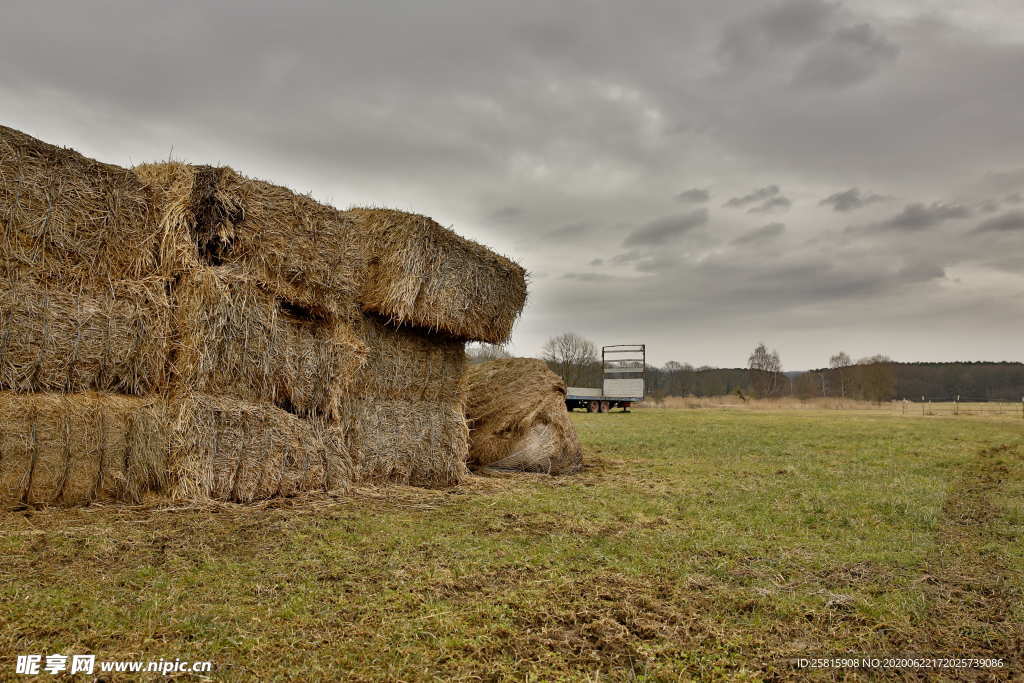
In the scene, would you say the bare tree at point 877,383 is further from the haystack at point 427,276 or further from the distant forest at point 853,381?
the haystack at point 427,276

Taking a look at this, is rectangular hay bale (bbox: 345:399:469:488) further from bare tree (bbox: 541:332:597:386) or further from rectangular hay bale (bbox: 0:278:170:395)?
bare tree (bbox: 541:332:597:386)

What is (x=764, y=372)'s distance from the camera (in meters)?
91.3

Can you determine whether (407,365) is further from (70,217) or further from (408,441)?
(70,217)

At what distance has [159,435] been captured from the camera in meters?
6.43

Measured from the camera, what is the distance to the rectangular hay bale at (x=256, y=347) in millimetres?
6809

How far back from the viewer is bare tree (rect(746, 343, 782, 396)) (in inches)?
3340

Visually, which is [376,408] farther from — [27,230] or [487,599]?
[487,599]

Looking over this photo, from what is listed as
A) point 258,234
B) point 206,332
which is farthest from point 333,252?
point 206,332

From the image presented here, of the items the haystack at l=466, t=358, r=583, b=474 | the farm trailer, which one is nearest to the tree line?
the farm trailer

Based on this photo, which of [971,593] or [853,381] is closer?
[971,593]

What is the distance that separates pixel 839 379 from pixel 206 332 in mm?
99083

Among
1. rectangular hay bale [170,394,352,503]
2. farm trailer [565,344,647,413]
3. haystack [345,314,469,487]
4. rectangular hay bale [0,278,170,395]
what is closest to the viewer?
rectangular hay bale [0,278,170,395]

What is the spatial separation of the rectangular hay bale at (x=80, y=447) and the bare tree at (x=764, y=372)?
80797 mm

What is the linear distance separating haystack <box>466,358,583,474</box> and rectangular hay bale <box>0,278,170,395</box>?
5.03 meters
